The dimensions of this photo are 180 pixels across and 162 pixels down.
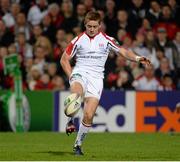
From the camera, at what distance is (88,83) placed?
42.2 feet

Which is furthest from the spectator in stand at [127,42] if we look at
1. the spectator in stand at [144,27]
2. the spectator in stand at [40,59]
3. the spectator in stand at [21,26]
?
the spectator in stand at [21,26]

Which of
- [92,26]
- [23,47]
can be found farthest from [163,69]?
[92,26]

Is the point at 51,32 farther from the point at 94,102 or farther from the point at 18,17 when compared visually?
the point at 94,102

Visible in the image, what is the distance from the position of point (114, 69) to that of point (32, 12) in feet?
10.4

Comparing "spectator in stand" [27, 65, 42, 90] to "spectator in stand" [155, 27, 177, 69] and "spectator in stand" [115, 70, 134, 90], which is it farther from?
"spectator in stand" [155, 27, 177, 69]

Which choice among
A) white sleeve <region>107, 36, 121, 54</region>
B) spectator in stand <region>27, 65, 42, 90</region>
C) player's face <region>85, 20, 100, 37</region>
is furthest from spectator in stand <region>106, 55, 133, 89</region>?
player's face <region>85, 20, 100, 37</region>

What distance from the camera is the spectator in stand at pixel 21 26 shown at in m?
22.2

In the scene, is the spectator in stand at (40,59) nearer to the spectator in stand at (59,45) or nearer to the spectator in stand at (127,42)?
the spectator in stand at (59,45)

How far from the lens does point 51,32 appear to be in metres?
22.5

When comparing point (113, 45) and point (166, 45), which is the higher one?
point (113, 45)

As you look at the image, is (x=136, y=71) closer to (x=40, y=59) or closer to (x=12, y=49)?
(x=40, y=59)

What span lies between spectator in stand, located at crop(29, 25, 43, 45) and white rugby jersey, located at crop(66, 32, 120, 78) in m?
9.13

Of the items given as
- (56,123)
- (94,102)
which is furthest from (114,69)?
(94,102)

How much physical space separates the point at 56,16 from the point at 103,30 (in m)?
1.57
